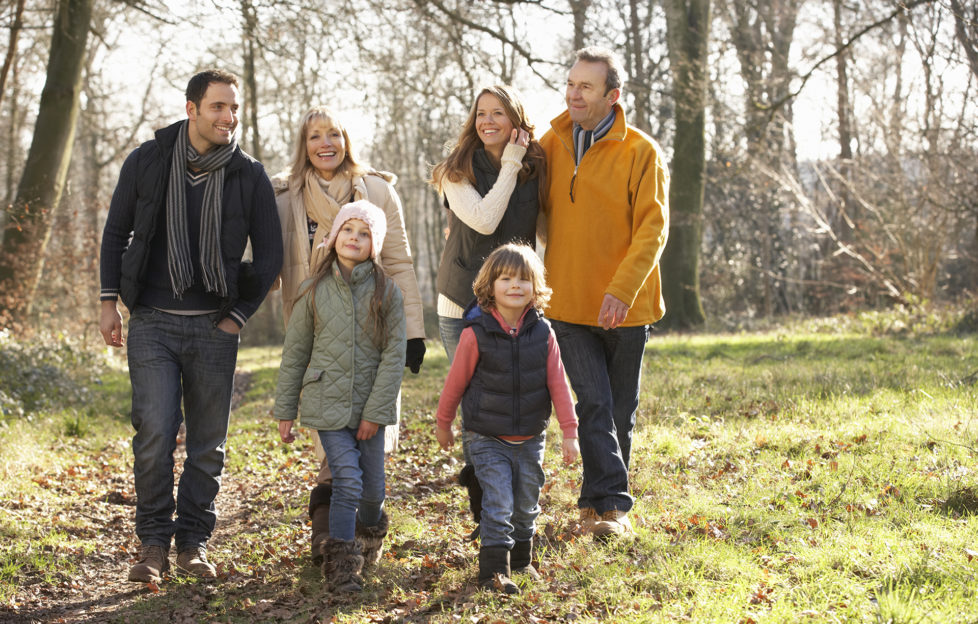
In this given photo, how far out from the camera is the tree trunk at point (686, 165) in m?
14.7

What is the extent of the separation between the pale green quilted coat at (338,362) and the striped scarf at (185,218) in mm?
552

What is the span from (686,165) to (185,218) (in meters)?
12.3

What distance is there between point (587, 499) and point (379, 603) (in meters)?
1.30

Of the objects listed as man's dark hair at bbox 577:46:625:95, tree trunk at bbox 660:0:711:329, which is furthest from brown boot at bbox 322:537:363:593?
tree trunk at bbox 660:0:711:329

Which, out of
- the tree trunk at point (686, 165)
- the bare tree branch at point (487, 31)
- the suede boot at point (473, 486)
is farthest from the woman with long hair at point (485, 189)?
the tree trunk at point (686, 165)

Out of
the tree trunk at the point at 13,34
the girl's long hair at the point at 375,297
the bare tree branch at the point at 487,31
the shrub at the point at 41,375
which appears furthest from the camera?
the tree trunk at the point at 13,34

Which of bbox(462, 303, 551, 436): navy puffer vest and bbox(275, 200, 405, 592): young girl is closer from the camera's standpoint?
bbox(462, 303, 551, 436): navy puffer vest

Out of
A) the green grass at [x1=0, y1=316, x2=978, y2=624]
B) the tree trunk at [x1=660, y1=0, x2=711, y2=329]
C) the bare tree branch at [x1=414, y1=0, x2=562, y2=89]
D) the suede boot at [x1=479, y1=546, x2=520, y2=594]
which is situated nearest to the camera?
the green grass at [x1=0, y1=316, x2=978, y2=624]

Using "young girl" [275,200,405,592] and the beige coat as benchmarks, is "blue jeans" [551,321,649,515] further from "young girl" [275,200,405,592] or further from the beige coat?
"young girl" [275,200,405,592]

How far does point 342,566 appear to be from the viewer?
14.4 ft

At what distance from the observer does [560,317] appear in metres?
4.89

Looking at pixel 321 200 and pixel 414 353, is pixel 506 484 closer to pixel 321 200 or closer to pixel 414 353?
pixel 414 353

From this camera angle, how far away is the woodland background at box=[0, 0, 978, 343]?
13102 mm

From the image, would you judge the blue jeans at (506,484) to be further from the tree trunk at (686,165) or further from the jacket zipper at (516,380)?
the tree trunk at (686,165)
